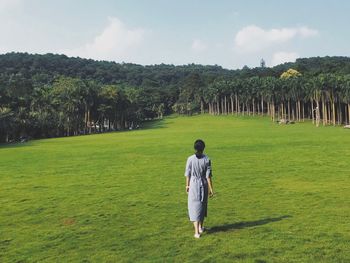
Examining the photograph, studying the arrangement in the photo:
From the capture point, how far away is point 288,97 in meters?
130

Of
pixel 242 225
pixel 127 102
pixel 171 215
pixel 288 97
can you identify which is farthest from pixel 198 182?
pixel 127 102

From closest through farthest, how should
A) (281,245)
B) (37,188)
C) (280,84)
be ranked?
(281,245) → (37,188) → (280,84)

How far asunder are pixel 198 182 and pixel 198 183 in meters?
0.03

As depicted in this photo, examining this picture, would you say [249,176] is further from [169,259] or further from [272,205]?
[169,259]

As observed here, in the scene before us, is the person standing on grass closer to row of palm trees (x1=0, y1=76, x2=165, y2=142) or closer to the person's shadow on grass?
the person's shadow on grass

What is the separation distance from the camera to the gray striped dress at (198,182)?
528 inches

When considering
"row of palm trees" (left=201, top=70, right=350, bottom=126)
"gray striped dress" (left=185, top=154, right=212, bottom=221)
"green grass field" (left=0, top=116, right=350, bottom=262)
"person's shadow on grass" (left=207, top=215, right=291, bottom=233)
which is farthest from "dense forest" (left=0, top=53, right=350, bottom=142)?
"gray striped dress" (left=185, top=154, right=212, bottom=221)

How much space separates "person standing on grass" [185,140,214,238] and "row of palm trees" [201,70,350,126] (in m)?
94.5

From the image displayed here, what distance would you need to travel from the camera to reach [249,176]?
25.3 meters

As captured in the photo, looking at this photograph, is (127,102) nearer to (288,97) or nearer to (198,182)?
(288,97)

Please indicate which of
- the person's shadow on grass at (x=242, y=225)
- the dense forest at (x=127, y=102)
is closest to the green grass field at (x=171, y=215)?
the person's shadow on grass at (x=242, y=225)

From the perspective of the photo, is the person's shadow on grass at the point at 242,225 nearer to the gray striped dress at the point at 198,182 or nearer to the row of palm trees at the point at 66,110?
the gray striped dress at the point at 198,182

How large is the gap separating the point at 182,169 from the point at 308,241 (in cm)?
1732

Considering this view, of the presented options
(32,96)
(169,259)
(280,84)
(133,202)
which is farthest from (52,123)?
(169,259)
